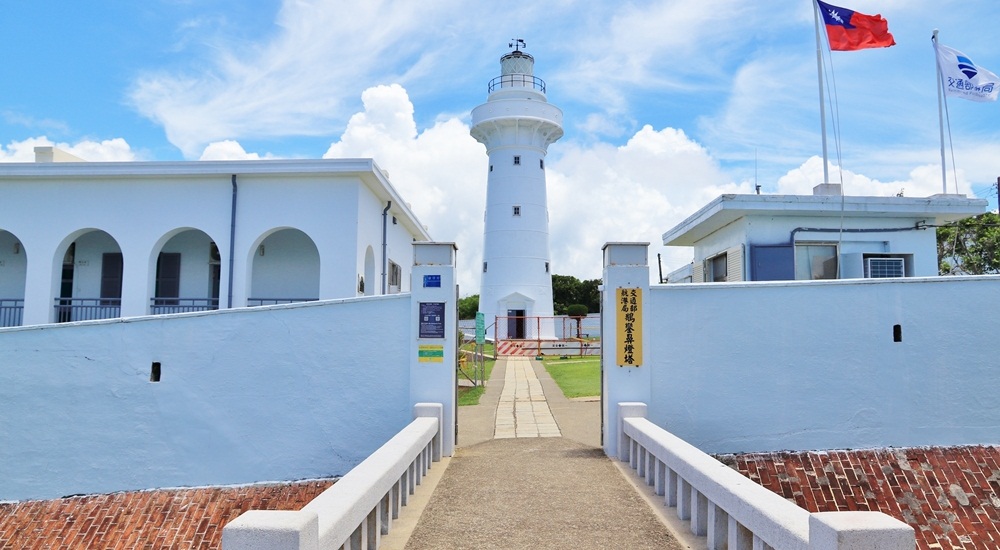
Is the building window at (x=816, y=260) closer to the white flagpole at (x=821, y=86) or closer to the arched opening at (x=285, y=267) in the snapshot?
the white flagpole at (x=821, y=86)

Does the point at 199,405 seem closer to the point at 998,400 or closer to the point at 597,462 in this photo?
the point at 597,462

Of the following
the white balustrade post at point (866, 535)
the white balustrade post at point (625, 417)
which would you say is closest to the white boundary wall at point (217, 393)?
the white balustrade post at point (625, 417)

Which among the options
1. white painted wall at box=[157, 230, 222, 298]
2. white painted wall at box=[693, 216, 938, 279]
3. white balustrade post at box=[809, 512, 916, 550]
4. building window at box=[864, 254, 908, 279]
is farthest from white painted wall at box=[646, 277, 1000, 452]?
white painted wall at box=[157, 230, 222, 298]

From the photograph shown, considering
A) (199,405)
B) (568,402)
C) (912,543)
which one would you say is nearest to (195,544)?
(199,405)

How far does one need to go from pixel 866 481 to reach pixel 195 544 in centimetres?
788

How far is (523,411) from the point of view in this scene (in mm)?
Result: 12086

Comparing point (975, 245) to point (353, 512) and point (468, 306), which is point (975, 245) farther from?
point (468, 306)

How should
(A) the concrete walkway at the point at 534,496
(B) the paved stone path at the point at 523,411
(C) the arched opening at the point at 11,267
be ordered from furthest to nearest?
(C) the arched opening at the point at 11,267 < (B) the paved stone path at the point at 523,411 < (A) the concrete walkway at the point at 534,496

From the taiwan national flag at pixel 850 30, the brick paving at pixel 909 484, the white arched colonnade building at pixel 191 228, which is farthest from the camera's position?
the white arched colonnade building at pixel 191 228

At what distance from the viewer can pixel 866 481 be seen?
8.12 metres

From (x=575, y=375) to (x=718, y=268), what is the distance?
5.22 metres

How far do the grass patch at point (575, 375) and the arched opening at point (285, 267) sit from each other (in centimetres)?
596

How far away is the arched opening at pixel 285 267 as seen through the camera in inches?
599

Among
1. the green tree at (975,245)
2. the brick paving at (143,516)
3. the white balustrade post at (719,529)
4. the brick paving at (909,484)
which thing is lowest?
the brick paving at (143,516)
